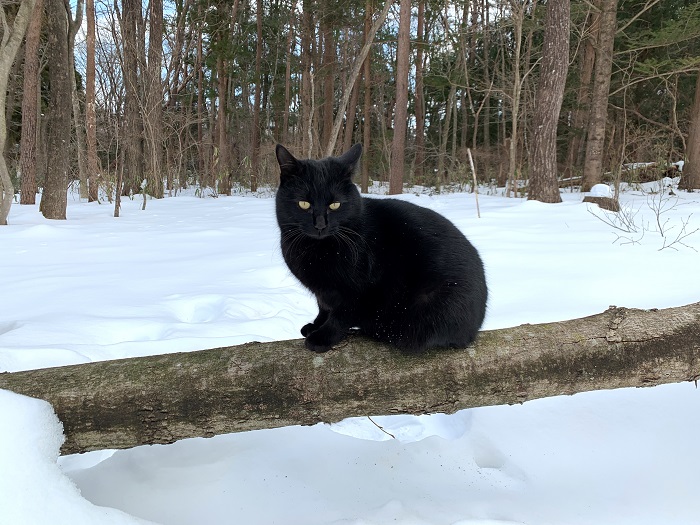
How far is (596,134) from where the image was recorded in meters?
9.89

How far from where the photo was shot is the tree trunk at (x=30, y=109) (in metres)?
9.00

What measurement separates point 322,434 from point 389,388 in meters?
0.61

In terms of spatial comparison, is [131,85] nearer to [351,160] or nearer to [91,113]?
[91,113]

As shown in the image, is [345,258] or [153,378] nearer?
[153,378]

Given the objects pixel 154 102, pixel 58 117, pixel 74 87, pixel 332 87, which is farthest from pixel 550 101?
pixel 74 87

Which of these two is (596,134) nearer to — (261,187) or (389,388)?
(389,388)

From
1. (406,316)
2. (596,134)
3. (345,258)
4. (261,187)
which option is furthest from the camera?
(261,187)

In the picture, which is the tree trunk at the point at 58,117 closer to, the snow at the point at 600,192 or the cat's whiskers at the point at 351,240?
the cat's whiskers at the point at 351,240

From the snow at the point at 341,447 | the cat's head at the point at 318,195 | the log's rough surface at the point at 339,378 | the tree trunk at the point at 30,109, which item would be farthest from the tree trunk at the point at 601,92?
the tree trunk at the point at 30,109

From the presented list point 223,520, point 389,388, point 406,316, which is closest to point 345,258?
point 406,316

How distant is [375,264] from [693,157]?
39.6 ft

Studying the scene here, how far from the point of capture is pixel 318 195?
192 centimetres

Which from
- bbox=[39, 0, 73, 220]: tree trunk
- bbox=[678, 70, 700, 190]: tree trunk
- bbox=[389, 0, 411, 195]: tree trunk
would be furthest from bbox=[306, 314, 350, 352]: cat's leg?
bbox=[678, 70, 700, 190]: tree trunk

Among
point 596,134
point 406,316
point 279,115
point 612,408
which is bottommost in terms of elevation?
point 612,408
